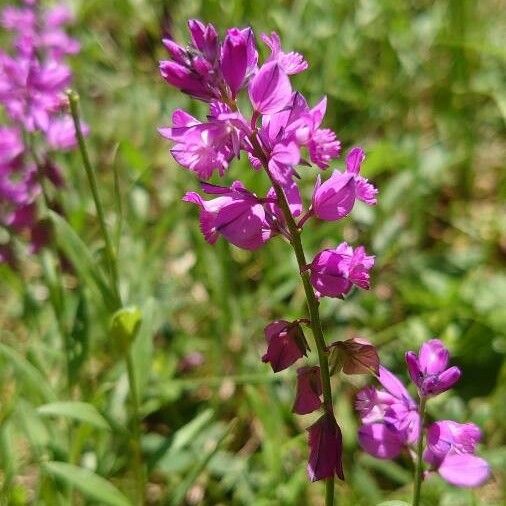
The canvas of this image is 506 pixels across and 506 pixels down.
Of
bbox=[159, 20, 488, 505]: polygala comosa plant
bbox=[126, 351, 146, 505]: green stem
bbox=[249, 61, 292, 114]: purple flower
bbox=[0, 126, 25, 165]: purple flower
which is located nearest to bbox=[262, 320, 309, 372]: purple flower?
bbox=[159, 20, 488, 505]: polygala comosa plant

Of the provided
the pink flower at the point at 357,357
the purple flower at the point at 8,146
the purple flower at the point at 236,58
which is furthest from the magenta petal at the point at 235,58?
the purple flower at the point at 8,146

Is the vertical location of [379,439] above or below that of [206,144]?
below

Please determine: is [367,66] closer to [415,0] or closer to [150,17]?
[415,0]

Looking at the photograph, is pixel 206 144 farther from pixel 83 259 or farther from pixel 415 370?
pixel 83 259

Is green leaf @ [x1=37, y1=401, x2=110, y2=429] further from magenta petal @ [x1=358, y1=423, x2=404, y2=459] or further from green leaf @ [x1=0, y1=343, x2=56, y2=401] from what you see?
magenta petal @ [x1=358, y1=423, x2=404, y2=459]

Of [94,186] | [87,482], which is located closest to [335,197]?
[94,186]

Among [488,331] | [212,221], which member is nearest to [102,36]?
[488,331]
